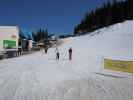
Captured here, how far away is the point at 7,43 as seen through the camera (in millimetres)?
41312

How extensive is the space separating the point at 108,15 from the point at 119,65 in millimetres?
68180

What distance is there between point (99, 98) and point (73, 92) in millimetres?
1562

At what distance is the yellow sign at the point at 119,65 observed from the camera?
48.4 feet

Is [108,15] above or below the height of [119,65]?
above

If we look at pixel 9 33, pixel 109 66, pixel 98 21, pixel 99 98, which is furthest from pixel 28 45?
pixel 99 98

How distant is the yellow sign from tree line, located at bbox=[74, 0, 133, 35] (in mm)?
57747

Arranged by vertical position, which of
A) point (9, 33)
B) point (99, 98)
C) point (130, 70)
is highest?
point (9, 33)

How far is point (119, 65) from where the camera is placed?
15258 millimetres

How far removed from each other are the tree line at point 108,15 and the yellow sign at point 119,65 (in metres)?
57.7

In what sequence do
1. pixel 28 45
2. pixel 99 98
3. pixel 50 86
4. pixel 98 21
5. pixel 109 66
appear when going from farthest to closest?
pixel 98 21, pixel 28 45, pixel 109 66, pixel 50 86, pixel 99 98

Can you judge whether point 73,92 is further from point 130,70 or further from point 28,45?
point 28,45

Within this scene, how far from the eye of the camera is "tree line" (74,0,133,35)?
74.6 meters

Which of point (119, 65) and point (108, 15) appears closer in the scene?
point (119, 65)

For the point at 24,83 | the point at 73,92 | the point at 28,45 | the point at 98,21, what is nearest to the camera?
the point at 73,92
